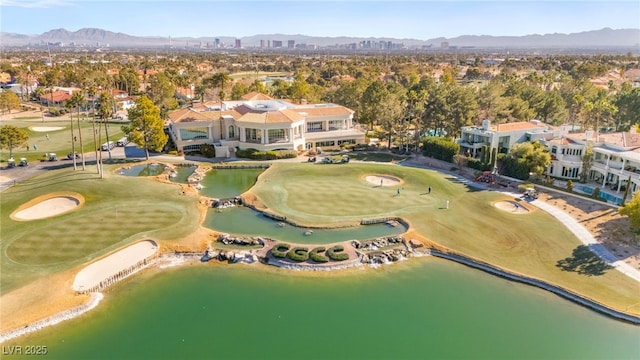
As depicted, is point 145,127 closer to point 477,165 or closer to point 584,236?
point 477,165

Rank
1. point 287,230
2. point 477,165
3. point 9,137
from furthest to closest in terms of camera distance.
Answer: point 9,137 < point 477,165 < point 287,230

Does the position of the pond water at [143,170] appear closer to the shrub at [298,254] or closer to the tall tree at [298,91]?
the shrub at [298,254]

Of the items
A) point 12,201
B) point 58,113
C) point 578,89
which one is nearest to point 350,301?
point 12,201

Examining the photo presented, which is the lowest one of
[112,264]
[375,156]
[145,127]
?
[112,264]

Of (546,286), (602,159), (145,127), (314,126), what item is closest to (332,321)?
(546,286)

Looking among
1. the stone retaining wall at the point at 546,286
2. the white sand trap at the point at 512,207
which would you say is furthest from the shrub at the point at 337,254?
the white sand trap at the point at 512,207

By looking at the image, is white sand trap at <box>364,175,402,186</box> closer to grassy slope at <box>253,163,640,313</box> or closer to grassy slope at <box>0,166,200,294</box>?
grassy slope at <box>253,163,640,313</box>
